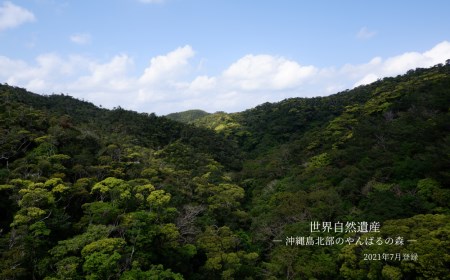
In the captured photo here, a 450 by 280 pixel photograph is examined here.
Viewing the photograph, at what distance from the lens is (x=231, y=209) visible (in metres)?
26.1

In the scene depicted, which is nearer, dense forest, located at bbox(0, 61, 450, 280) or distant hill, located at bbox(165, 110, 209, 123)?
dense forest, located at bbox(0, 61, 450, 280)

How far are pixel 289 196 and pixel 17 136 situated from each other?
64.0ft

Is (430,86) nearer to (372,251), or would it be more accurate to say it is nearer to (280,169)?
(280,169)

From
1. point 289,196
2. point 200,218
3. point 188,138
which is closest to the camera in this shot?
point 200,218

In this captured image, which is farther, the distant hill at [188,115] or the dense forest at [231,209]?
the distant hill at [188,115]

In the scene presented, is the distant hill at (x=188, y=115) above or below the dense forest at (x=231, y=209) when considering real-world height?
above

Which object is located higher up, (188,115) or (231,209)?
(188,115)

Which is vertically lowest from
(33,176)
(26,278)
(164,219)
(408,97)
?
(26,278)

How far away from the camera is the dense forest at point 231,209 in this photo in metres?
13.5

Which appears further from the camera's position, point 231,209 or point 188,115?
point 188,115

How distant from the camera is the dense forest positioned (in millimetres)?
13469

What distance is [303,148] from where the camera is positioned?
123 feet

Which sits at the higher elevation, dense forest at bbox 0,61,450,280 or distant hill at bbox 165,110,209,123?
distant hill at bbox 165,110,209,123

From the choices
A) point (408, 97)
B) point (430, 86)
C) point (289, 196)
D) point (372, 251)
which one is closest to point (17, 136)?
point (289, 196)
